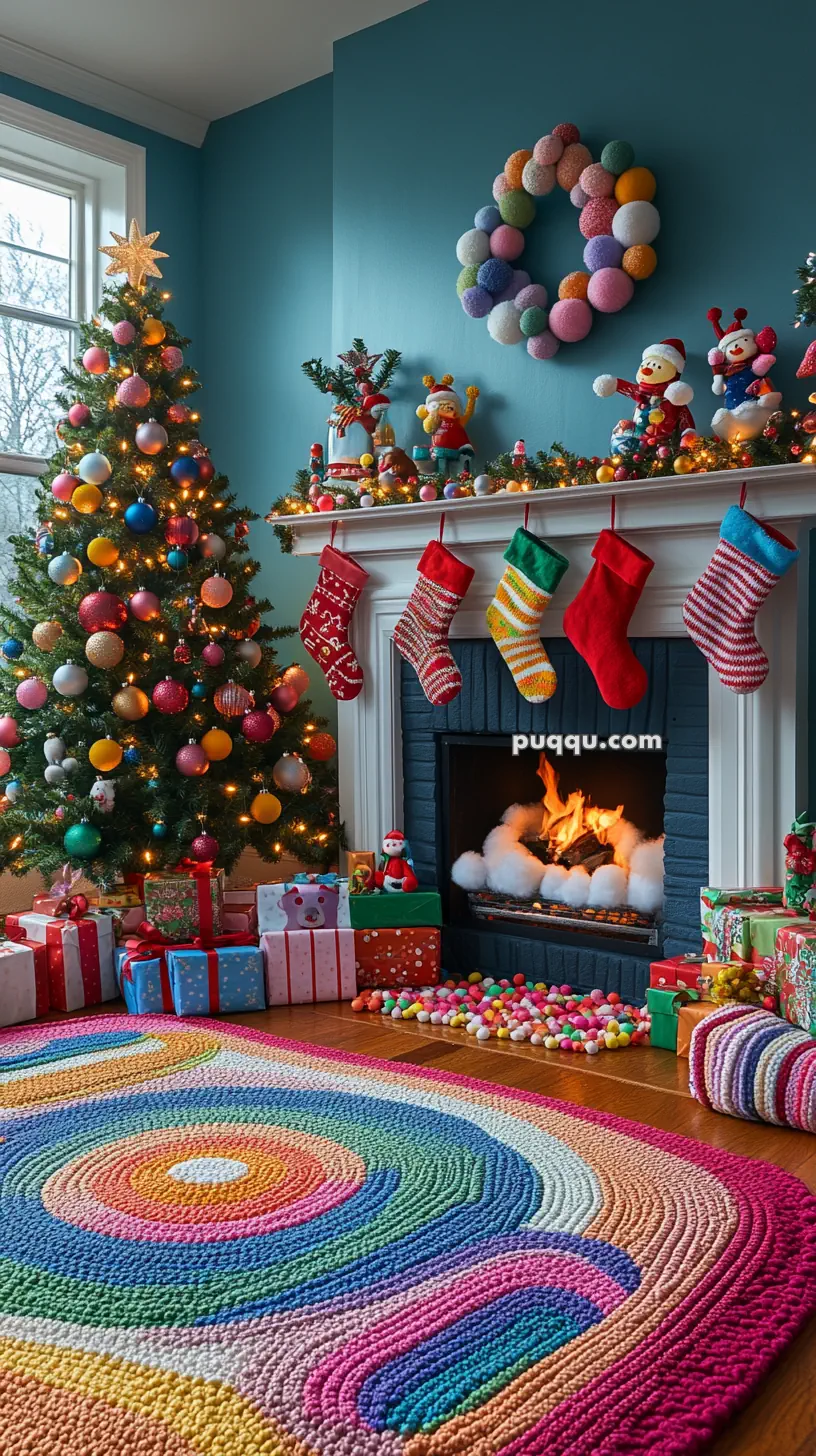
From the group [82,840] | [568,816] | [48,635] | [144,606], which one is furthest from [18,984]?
[568,816]

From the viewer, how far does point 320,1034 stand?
10.0 feet

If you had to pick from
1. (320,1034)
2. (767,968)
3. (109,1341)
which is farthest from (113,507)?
(109,1341)

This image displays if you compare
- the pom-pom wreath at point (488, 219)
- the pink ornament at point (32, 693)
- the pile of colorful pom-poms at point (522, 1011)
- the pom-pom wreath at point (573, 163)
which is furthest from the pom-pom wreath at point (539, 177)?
the pile of colorful pom-poms at point (522, 1011)

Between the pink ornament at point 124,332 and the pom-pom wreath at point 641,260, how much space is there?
1.42 metres

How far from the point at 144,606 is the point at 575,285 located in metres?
1.47

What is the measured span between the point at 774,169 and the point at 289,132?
199cm

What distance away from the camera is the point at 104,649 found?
11.2 ft

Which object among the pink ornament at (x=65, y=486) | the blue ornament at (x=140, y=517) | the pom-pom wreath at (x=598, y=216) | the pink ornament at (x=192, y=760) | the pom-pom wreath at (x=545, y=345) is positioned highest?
the pom-pom wreath at (x=598, y=216)

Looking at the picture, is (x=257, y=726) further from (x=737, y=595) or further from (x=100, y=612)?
(x=737, y=595)

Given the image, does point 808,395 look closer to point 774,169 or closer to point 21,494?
point 774,169

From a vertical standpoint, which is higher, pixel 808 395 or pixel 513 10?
pixel 513 10

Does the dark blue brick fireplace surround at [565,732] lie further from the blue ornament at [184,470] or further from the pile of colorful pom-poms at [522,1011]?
the blue ornament at [184,470]

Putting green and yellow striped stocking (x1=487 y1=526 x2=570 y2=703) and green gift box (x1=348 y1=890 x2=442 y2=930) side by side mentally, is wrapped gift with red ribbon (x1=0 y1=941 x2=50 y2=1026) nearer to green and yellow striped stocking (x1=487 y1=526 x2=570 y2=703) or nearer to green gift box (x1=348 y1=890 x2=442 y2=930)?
green gift box (x1=348 y1=890 x2=442 y2=930)

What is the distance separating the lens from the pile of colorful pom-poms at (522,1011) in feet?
9.74
